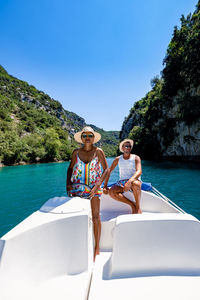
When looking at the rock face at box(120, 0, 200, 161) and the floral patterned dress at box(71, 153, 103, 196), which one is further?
the rock face at box(120, 0, 200, 161)

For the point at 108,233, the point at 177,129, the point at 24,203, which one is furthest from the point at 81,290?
the point at 177,129

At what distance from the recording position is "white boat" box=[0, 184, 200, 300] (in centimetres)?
88

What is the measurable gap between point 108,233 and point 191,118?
20948mm

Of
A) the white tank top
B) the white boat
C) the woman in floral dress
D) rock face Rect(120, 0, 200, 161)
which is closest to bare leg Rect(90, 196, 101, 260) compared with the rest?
the woman in floral dress

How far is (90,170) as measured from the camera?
5.72 feet

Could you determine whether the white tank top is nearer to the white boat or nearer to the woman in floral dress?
the woman in floral dress

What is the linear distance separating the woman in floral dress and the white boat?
0.51 meters

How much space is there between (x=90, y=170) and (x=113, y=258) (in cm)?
92

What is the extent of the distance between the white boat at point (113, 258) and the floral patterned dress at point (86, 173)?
58 cm

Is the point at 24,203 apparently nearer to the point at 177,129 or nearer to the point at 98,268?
the point at 98,268

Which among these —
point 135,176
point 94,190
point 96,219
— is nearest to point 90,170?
point 94,190

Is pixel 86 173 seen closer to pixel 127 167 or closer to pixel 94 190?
pixel 94 190

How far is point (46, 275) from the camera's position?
926mm

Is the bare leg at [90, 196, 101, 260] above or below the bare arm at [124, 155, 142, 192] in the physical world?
below
